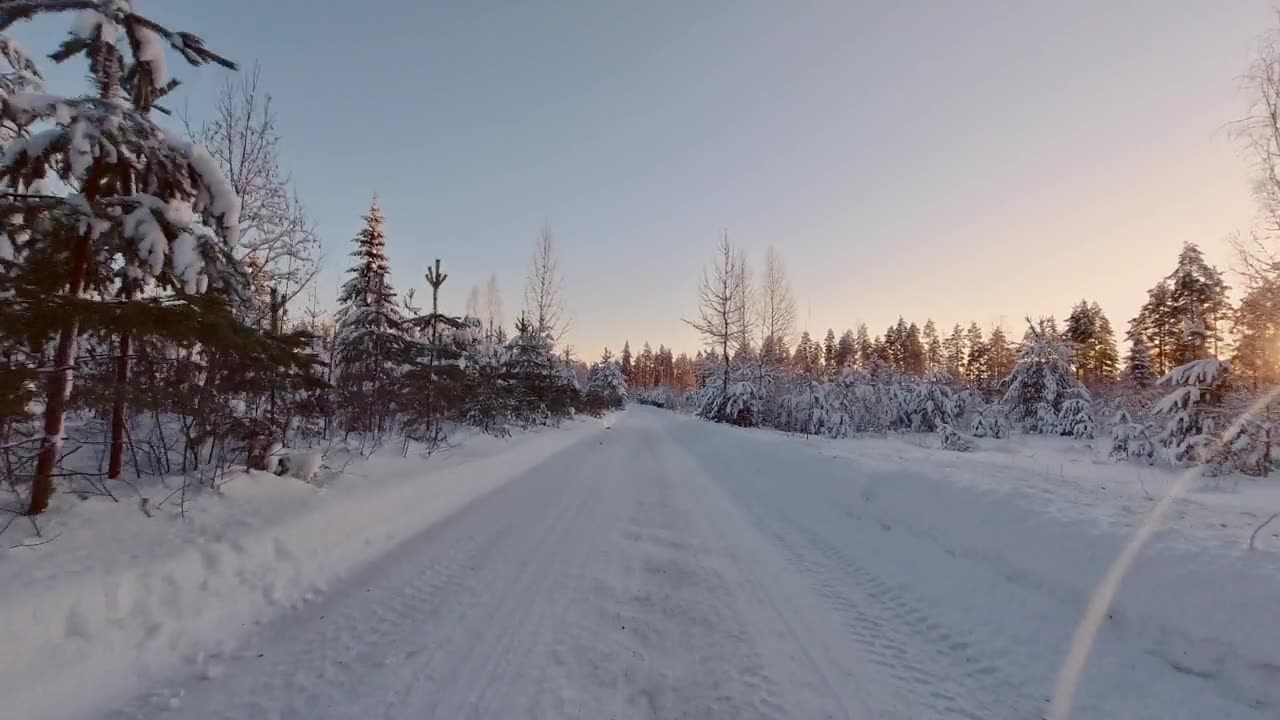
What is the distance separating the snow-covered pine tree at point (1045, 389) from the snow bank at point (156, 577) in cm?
3084

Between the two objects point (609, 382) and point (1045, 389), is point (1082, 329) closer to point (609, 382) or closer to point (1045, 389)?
point (1045, 389)

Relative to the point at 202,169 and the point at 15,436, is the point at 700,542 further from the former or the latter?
the point at 15,436

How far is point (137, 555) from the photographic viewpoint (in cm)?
397

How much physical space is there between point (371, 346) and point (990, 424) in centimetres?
2865

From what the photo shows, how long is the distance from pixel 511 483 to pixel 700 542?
512cm

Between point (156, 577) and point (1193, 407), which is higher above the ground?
point (1193, 407)

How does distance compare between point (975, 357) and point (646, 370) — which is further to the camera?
point (646, 370)

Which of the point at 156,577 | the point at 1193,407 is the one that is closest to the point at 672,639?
the point at 156,577

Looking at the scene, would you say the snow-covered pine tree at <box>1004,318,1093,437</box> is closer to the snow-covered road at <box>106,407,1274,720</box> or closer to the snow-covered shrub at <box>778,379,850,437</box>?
the snow-covered shrub at <box>778,379,850,437</box>

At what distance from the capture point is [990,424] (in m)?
26.8

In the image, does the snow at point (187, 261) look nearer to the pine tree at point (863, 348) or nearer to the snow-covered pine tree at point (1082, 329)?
the snow-covered pine tree at point (1082, 329)

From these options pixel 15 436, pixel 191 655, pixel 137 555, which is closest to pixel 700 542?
pixel 191 655

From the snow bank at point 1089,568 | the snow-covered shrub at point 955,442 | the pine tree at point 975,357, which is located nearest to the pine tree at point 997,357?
the pine tree at point 975,357

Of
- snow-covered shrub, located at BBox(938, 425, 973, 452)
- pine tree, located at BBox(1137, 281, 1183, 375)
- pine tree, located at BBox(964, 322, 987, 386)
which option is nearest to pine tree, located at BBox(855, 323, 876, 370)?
pine tree, located at BBox(964, 322, 987, 386)
